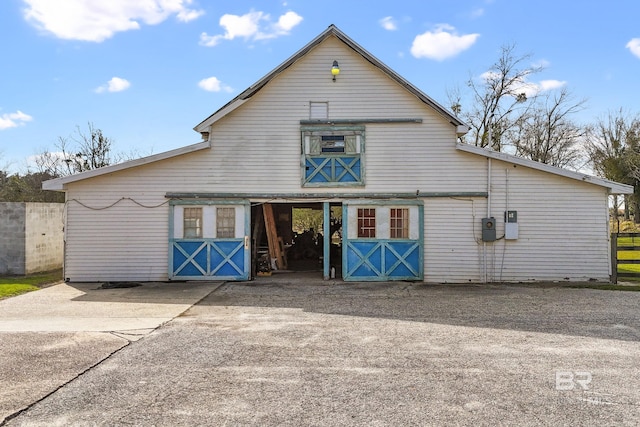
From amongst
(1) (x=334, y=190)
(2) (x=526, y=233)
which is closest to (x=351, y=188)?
(1) (x=334, y=190)

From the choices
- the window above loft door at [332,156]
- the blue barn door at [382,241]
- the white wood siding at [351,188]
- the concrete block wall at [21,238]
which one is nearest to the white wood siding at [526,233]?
the white wood siding at [351,188]

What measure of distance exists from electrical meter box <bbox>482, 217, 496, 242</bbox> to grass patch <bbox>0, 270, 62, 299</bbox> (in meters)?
11.8

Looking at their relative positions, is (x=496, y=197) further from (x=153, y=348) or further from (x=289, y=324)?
(x=153, y=348)

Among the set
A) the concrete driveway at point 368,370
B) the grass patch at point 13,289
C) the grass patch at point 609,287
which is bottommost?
the concrete driveway at point 368,370

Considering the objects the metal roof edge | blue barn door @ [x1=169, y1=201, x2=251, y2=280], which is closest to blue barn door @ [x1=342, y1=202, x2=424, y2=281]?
blue barn door @ [x1=169, y1=201, x2=251, y2=280]

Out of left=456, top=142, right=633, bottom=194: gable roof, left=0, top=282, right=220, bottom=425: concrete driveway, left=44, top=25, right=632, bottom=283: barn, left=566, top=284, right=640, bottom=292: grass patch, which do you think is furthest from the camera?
left=44, top=25, right=632, bottom=283: barn

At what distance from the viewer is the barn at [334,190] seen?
13.1 metres

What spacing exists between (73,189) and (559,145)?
36519mm

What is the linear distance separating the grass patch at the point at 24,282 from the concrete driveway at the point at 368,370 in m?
5.48

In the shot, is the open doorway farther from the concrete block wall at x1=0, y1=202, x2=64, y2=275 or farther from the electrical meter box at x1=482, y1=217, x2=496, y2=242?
the concrete block wall at x1=0, y1=202, x2=64, y2=275

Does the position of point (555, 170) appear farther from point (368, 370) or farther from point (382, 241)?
point (368, 370)

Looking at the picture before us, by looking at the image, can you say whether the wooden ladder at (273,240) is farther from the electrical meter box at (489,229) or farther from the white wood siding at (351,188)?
the electrical meter box at (489,229)

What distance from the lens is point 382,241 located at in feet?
43.9

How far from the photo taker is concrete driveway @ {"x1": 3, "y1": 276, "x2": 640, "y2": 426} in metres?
4.43
